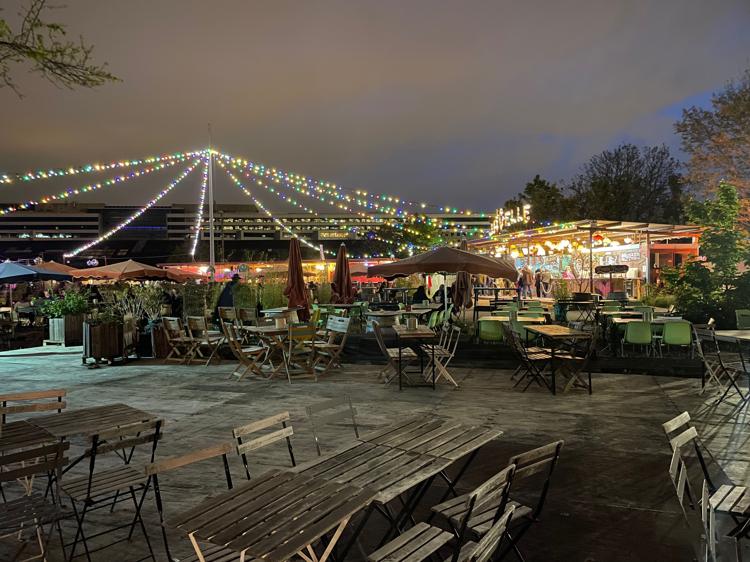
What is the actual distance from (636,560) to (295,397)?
481 cm

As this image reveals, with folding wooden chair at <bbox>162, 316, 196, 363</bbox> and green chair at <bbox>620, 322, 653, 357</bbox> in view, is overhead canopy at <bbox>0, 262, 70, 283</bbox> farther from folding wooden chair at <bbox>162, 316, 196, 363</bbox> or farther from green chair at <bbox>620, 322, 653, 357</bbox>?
green chair at <bbox>620, 322, 653, 357</bbox>

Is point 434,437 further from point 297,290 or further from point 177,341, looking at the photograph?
point 297,290

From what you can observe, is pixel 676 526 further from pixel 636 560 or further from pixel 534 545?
pixel 534 545

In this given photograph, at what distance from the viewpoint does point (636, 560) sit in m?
2.80

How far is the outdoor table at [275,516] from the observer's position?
68.1 inches

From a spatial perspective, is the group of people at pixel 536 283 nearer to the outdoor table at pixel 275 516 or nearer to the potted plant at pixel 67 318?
the potted plant at pixel 67 318

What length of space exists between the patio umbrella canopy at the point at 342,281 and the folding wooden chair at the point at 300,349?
5.29 meters

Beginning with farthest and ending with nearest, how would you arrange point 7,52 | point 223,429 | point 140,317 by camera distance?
point 140,317 < point 223,429 < point 7,52

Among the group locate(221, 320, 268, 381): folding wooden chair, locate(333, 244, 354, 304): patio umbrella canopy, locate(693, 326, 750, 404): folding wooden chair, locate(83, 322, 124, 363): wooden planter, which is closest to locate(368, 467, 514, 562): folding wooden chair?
locate(693, 326, 750, 404): folding wooden chair

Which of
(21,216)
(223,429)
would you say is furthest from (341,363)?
(21,216)

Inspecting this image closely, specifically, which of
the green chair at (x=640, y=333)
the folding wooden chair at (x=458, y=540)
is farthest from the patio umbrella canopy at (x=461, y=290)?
the folding wooden chair at (x=458, y=540)

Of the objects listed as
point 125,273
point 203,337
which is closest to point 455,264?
point 203,337

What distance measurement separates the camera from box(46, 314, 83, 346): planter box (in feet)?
42.4

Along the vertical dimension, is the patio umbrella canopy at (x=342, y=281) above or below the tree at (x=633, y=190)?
below
